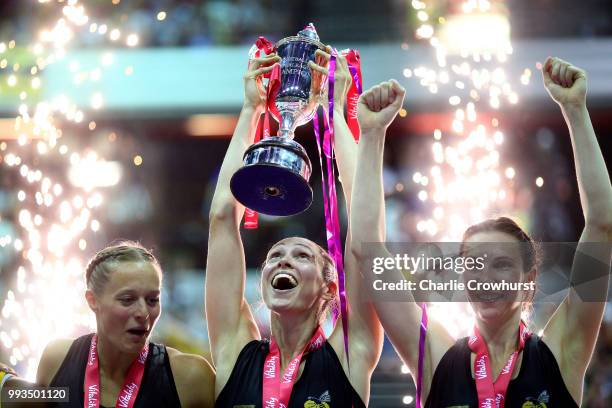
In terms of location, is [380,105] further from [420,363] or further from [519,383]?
[519,383]

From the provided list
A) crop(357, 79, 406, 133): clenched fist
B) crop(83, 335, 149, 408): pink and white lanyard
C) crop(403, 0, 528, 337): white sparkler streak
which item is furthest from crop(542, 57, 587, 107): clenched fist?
crop(83, 335, 149, 408): pink and white lanyard

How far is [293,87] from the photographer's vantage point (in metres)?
2.42

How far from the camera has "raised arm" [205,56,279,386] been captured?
7.58 ft

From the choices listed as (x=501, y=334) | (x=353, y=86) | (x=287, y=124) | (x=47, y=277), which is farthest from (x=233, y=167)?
(x=47, y=277)

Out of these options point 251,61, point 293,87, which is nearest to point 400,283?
point 293,87

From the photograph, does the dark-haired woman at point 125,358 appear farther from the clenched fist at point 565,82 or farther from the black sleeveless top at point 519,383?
the clenched fist at point 565,82

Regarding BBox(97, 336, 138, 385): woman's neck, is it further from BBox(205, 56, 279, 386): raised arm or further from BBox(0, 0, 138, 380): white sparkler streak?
BBox(0, 0, 138, 380): white sparkler streak

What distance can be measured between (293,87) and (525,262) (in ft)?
2.46

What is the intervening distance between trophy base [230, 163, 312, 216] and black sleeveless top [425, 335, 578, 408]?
0.52m

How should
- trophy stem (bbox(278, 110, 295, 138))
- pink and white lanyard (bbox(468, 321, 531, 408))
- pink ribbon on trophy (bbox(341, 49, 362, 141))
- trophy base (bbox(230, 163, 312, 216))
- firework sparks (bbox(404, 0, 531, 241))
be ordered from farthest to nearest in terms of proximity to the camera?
1. firework sparks (bbox(404, 0, 531, 241))
2. pink ribbon on trophy (bbox(341, 49, 362, 141))
3. trophy stem (bbox(278, 110, 295, 138))
4. trophy base (bbox(230, 163, 312, 216))
5. pink and white lanyard (bbox(468, 321, 531, 408))

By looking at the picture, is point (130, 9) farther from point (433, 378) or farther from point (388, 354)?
point (433, 378)

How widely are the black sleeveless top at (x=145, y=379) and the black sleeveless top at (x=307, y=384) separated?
126mm

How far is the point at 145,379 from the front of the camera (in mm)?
2217

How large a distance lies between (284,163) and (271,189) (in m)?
0.09
